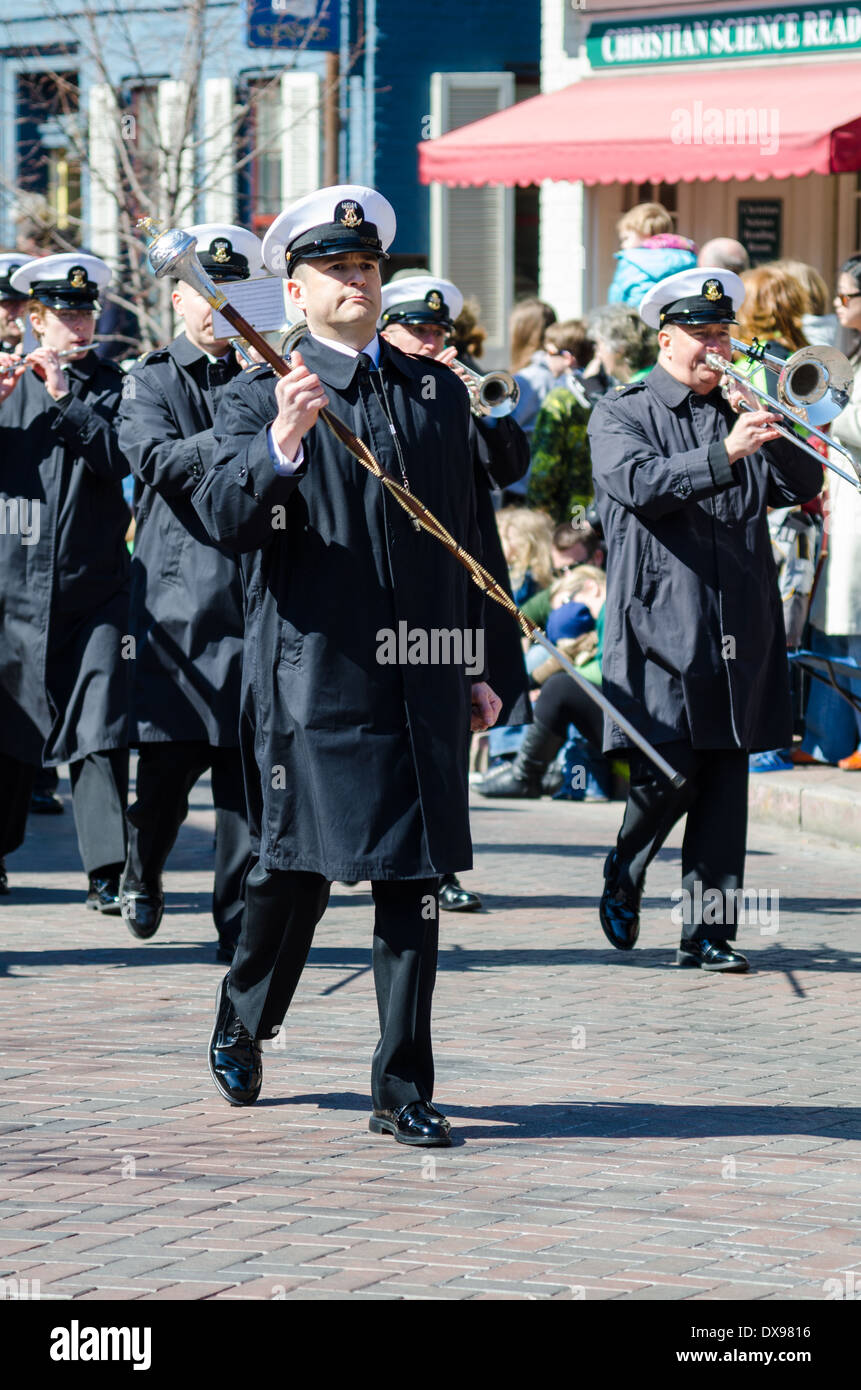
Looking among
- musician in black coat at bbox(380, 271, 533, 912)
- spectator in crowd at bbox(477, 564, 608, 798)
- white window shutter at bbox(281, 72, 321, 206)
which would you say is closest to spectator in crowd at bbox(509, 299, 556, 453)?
spectator in crowd at bbox(477, 564, 608, 798)

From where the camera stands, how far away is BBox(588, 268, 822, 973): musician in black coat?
7.25 m

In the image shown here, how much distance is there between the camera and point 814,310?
10.4m

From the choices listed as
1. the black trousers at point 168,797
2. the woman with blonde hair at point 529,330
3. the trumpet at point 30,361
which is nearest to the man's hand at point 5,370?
the trumpet at point 30,361

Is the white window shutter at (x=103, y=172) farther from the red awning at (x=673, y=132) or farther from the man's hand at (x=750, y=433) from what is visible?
the man's hand at (x=750, y=433)

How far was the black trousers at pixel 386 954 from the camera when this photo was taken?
17.3ft

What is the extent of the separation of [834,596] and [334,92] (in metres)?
12.0

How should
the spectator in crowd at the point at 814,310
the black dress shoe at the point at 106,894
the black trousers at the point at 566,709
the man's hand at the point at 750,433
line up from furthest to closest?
1. the black trousers at the point at 566,709
2. the spectator in crowd at the point at 814,310
3. the black dress shoe at the point at 106,894
4. the man's hand at the point at 750,433

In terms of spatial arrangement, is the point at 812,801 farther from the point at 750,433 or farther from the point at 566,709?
the point at 750,433

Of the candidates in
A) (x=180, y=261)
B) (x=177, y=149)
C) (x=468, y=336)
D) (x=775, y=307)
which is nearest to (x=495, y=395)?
(x=468, y=336)

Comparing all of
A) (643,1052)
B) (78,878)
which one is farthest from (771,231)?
(643,1052)

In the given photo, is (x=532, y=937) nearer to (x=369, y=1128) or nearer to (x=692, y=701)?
(x=692, y=701)

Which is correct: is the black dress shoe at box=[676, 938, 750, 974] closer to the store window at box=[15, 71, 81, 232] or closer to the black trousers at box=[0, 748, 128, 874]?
the black trousers at box=[0, 748, 128, 874]

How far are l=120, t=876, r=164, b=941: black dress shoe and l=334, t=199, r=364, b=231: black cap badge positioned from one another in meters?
2.95

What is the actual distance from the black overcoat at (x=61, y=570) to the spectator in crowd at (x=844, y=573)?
9.78ft
